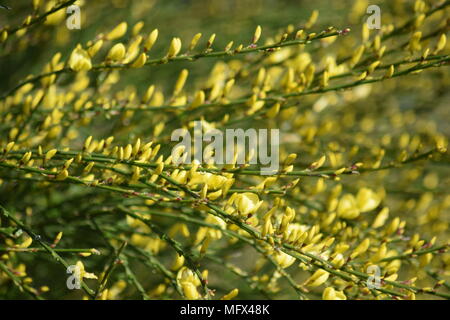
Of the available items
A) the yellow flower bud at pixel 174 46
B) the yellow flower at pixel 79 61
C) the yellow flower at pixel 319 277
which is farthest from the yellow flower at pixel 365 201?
the yellow flower at pixel 79 61

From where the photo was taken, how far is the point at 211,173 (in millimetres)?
950

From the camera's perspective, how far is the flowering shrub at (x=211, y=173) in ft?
3.07

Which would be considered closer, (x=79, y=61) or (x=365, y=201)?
(x=79, y=61)

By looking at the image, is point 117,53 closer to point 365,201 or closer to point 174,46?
point 174,46

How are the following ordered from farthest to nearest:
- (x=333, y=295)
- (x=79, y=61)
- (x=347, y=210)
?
(x=347, y=210), (x=79, y=61), (x=333, y=295)

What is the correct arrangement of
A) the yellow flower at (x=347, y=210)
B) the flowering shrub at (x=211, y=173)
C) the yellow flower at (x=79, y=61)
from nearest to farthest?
the flowering shrub at (x=211, y=173) → the yellow flower at (x=79, y=61) → the yellow flower at (x=347, y=210)

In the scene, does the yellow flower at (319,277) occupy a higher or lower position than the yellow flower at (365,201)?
lower

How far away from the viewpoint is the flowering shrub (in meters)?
0.94

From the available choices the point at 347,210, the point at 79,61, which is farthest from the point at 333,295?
the point at 79,61

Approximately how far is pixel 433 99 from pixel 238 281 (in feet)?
3.35

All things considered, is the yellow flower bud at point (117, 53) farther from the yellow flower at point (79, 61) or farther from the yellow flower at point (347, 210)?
the yellow flower at point (347, 210)

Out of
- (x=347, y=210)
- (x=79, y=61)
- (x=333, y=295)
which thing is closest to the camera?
(x=333, y=295)

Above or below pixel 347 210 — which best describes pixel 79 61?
above

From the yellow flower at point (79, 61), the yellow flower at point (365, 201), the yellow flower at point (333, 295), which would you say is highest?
the yellow flower at point (79, 61)
